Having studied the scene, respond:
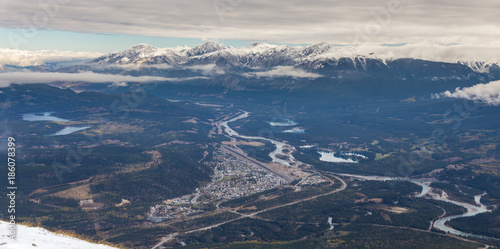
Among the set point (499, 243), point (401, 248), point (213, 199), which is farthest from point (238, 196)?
point (499, 243)

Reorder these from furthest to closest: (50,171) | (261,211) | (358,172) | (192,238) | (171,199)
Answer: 1. (358,172)
2. (50,171)
3. (171,199)
4. (261,211)
5. (192,238)

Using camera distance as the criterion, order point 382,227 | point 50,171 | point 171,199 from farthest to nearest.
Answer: point 50,171, point 171,199, point 382,227

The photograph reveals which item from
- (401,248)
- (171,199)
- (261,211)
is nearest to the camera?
(401,248)

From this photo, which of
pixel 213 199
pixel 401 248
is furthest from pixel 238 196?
pixel 401 248

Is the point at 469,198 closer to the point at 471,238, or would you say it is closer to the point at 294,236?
the point at 471,238

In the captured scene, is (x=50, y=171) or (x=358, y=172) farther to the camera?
(x=358, y=172)

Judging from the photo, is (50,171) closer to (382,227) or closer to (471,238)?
(382,227)
